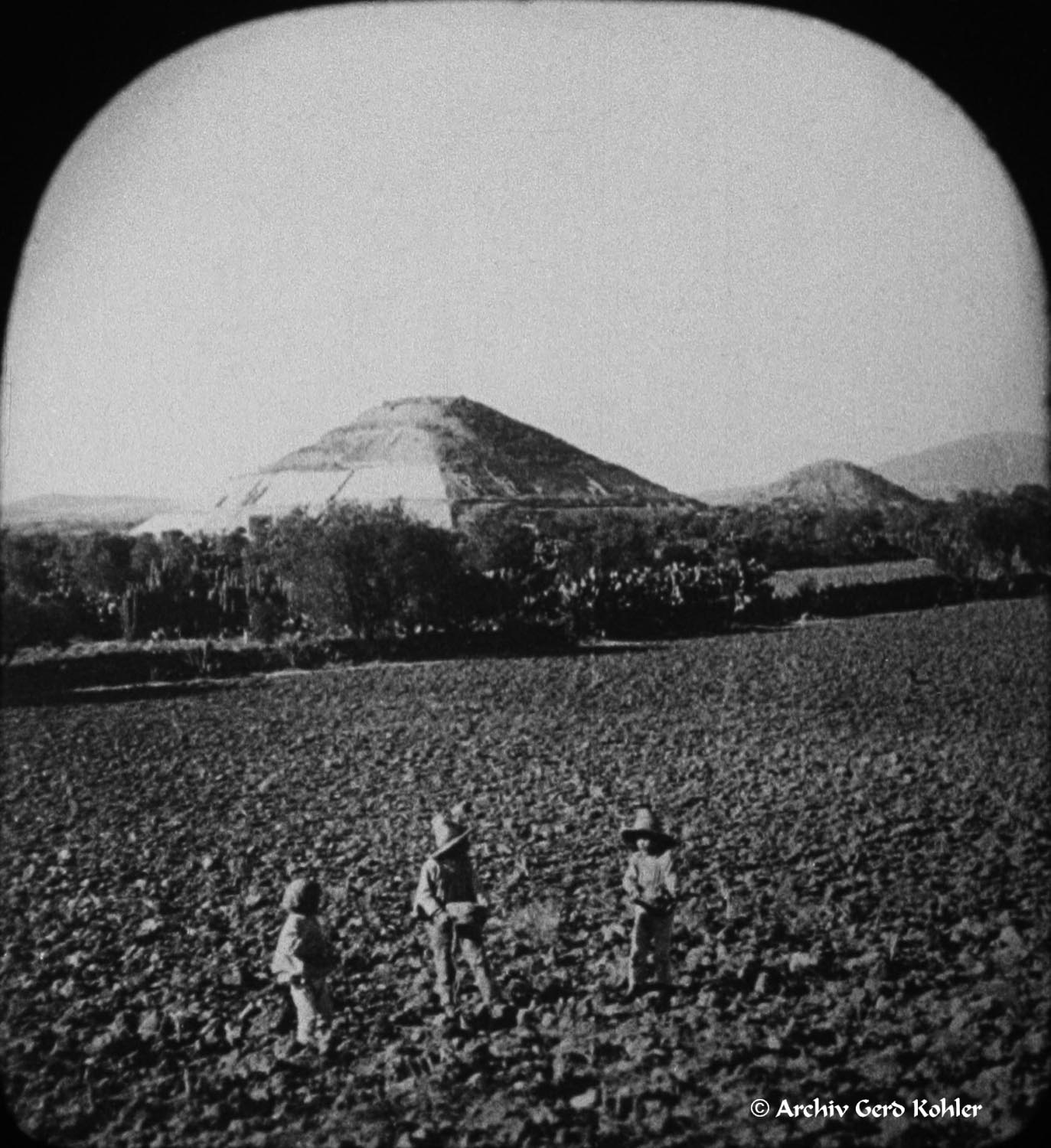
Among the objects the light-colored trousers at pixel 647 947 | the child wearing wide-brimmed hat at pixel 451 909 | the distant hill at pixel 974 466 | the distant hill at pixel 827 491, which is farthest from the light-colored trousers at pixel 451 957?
the distant hill at pixel 974 466

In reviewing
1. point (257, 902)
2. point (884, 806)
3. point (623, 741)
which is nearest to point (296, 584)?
point (257, 902)

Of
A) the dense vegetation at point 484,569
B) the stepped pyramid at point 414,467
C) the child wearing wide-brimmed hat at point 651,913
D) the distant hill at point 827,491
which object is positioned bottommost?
the child wearing wide-brimmed hat at point 651,913

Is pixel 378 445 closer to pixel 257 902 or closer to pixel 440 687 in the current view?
pixel 440 687

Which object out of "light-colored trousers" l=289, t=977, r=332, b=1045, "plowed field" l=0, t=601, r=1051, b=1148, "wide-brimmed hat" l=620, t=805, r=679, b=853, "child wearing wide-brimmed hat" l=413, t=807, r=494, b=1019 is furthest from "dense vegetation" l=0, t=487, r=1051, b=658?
"light-colored trousers" l=289, t=977, r=332, b=1045

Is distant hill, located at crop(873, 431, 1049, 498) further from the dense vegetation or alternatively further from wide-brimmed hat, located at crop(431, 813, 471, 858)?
wide-brimmed hat, located at crop(431, 813, 471, 858)

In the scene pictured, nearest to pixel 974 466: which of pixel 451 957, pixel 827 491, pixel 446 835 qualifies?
pixel 827 491

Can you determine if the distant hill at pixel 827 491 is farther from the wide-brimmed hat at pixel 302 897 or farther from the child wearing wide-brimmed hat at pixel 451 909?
the wide-brimmed hat at pixel 302 897
